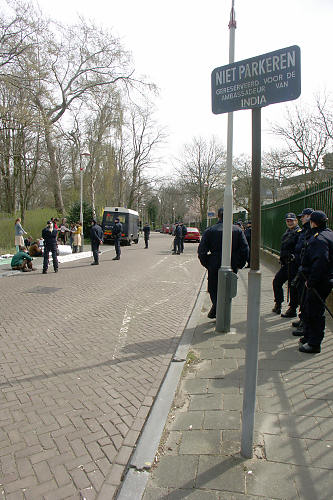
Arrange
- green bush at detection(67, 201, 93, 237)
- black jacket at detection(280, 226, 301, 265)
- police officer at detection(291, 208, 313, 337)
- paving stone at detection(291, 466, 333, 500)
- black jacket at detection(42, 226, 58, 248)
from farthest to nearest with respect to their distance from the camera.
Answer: green bush at detection(67, 201, 93, 237) → black jacket at detection(42, 226, 58, 248) → black jacket at detection(280, 226, 301, 265) → police officer at detection(291, 208, 313, 337) → paving stone at detection(291, 466, 333, 500)

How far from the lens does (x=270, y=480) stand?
2221mm

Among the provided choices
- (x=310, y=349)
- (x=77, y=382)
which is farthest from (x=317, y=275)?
(x=77, y=382)

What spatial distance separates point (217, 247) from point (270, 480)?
3.89 meters

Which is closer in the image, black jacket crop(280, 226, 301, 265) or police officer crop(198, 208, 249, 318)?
police officer crop(198, 208, 249, 318)

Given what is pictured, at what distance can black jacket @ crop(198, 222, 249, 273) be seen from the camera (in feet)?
18.9

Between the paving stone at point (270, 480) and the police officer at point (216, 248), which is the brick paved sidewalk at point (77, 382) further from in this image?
the police officer at point (216, 248)

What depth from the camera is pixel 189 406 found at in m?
3.20

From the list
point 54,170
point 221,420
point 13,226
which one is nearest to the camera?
point 221,420

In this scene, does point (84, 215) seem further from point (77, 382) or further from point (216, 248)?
point (77, 382)

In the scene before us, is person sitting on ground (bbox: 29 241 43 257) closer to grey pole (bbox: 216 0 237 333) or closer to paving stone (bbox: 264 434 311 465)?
grey pole (bbox: 216 0 237 333)

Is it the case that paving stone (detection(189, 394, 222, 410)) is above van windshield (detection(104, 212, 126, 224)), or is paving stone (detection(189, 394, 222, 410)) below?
below

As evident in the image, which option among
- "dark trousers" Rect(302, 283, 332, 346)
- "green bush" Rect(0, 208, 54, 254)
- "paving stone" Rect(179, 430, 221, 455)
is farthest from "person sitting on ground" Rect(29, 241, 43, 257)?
"paving stone" Rect(179, 430, 221, 455)

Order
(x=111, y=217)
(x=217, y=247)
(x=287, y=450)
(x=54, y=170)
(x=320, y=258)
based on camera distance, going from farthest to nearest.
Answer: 1. (x=111, y=217)
2. (x=54, y=170)
3. (x=217, y=247)
4. (x=320, y=258)
5. (x=287, y=450)

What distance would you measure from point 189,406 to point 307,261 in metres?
2.33
